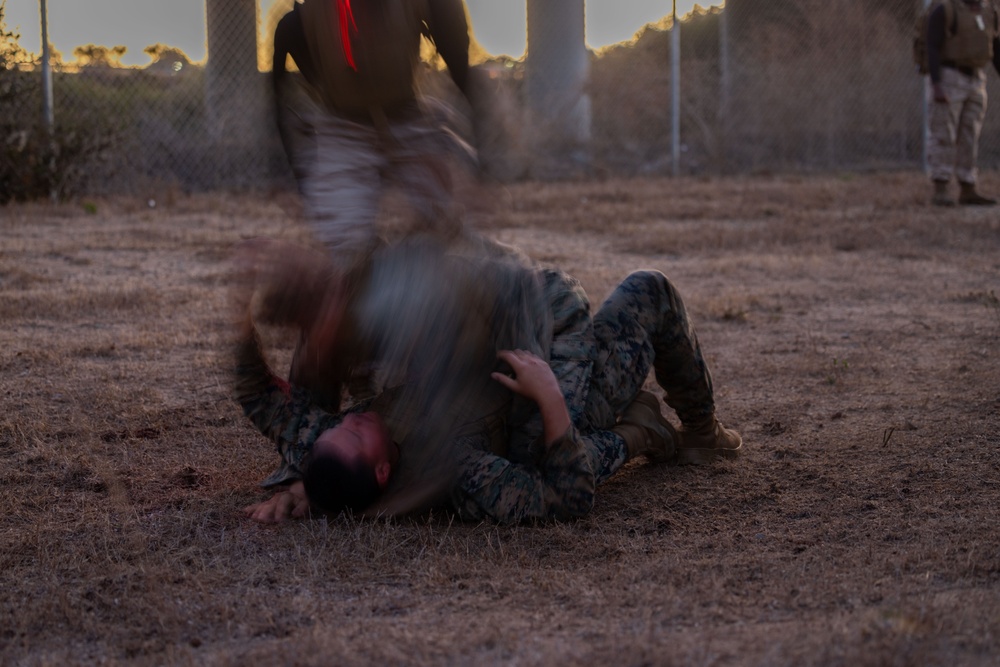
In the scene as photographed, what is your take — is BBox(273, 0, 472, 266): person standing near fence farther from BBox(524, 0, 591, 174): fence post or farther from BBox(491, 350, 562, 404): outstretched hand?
BBox(524, 0, 591, 174): fence post

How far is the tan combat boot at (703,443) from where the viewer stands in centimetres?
328

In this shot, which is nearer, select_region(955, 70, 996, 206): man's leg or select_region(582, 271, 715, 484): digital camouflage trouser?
select_region(582, 271, 715, 484): digital camouflage trouser

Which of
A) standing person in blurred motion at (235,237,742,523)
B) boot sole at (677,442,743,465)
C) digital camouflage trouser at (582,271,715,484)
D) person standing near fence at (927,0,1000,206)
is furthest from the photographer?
person standing near fence at (927,0,1000,206)

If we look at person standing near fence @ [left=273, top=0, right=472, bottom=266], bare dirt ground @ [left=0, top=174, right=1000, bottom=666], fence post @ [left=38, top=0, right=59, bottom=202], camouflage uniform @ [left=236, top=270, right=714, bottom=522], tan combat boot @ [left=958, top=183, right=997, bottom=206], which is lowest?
bare dirt ground @ [left=0, top=174, right=1000, bottom=666]

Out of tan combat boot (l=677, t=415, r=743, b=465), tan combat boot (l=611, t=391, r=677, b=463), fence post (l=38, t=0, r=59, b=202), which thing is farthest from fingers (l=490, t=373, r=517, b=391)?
fence post (l=38, t=0, r=59, b=202)

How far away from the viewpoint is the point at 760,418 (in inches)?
150

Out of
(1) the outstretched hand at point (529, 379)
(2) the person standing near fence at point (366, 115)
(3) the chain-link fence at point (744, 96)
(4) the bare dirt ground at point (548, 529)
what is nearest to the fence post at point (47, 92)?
(3) the chain-link fence at point (744, 96)

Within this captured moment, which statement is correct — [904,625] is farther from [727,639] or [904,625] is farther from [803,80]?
[803,80]

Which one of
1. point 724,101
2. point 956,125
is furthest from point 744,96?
point 956,125

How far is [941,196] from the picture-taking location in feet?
29.8

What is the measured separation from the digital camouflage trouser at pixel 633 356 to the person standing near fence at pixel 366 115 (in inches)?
21.0

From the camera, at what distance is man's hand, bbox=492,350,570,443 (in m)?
2.65

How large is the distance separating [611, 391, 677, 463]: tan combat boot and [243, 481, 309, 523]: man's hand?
2.80ft

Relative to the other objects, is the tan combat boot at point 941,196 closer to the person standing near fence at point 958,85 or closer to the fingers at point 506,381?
the person standing near fence at point 958,85
